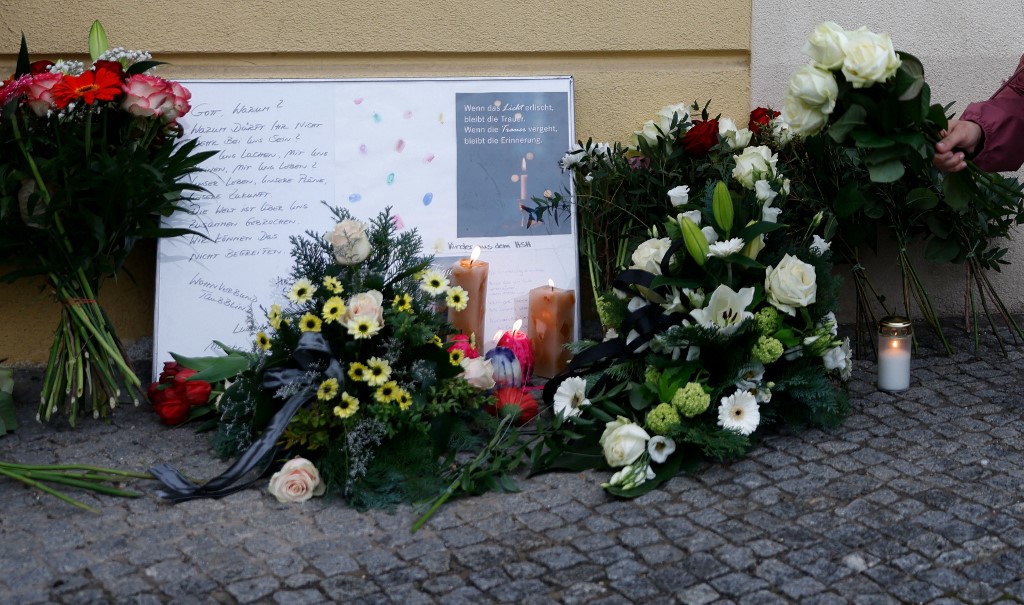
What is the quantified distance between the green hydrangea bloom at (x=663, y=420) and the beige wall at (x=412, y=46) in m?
1.69

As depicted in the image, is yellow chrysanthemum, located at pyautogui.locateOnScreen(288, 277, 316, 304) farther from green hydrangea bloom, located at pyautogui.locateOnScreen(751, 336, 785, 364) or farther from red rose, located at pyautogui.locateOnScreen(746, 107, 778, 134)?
red rose, located at pyautogui.locateOnScreen(746, 107, 778, 134)

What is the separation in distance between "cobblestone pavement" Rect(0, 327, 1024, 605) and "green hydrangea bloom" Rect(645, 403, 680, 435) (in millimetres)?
171

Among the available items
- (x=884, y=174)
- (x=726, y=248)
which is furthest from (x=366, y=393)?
(x=884, y=174)

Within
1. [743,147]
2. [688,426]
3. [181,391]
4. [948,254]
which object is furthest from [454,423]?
[948,254]

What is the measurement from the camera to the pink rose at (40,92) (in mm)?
3553

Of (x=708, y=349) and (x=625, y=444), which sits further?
(x=708, y=349)

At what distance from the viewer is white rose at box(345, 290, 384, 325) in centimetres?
314

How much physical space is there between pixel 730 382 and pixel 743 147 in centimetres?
130

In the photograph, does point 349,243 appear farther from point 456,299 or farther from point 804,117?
point 804,117

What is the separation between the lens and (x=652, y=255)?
11.7 feet

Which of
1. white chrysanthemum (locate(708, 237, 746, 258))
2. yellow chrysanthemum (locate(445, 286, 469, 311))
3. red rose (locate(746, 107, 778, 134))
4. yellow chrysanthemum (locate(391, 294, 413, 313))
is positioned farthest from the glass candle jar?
yellow chrysanthemum (locate(391, 294, 413, 313))

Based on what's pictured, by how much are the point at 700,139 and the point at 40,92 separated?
2.40m

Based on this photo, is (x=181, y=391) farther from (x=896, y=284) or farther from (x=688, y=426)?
(x=896, y=284)

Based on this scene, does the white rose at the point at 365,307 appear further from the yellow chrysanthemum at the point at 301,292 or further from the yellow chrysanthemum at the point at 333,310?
the yellow chrysanthemum at the point at 301,292
